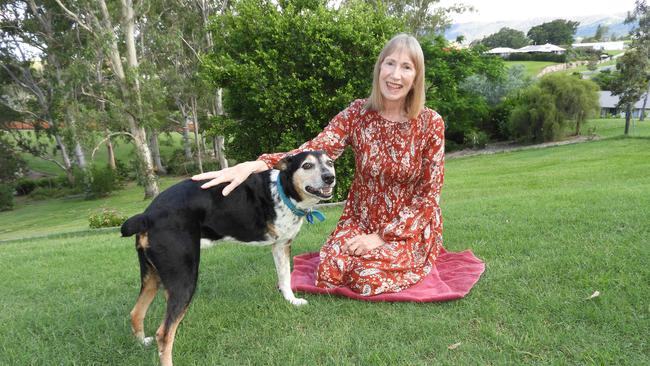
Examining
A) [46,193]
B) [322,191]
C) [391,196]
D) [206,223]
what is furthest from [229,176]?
[46,193]

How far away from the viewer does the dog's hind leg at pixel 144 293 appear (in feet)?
10.5

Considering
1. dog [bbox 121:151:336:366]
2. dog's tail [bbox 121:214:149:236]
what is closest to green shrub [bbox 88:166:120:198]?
dog [bbox 121:151:336:366]

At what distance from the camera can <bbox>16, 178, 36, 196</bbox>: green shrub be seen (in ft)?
104

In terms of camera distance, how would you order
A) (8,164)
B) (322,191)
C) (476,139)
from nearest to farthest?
(322,191)
(476,139)
(8,164)

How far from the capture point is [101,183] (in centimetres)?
2655

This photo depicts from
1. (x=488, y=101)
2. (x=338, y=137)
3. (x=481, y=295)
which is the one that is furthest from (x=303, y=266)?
(x=488, y=101)

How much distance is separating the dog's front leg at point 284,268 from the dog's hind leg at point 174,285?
994mm

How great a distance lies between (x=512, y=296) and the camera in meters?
3.76

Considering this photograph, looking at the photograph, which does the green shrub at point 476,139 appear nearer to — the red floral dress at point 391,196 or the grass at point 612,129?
the grass at point 612,129

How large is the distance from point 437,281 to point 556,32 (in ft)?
353

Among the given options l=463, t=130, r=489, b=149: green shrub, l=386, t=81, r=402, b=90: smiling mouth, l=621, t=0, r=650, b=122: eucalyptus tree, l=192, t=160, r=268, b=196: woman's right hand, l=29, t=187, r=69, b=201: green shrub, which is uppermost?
l=621, t=0, r=650, b=122: eucalyptus tree

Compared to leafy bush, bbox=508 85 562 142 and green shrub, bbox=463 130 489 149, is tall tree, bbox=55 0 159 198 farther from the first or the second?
leafy bush, bbox=508 85 562 142

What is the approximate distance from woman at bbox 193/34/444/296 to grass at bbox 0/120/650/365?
15.5 inches

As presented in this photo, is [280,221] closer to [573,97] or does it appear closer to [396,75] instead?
[396,75]
